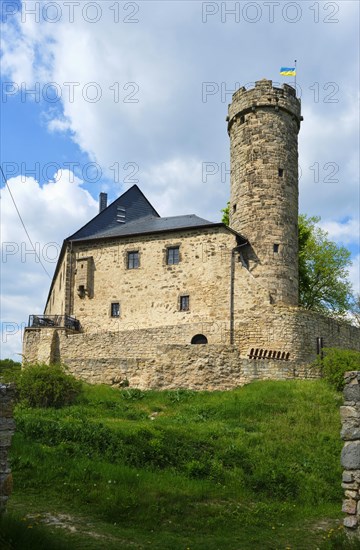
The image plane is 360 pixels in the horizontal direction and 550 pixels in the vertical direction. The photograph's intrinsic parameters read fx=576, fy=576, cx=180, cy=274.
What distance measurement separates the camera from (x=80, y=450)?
43.2ft

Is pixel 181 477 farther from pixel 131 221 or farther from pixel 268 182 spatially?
pixel 131 221

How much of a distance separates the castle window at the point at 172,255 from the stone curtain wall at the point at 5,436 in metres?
19.9

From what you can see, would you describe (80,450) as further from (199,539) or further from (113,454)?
(199,539)

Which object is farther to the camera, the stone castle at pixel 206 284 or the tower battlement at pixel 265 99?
the tower battlement at pixel 265 99

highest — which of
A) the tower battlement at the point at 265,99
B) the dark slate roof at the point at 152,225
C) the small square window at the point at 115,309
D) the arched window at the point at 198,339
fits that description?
the tower battlement at the point at 265,99

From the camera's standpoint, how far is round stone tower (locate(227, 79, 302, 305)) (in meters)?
27.7

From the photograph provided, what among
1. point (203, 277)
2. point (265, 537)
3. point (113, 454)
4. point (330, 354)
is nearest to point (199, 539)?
point (265, 537)

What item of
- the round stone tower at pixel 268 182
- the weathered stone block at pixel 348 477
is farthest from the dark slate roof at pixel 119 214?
the weathered stone block at pixel 348 477

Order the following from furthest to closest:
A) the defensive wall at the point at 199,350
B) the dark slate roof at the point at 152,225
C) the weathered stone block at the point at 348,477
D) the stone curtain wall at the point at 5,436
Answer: the dark slate roof at the point at 152,225
the defensive wall at the point at 199,350
the weathered stone block at the point at 348,477
the stone curtain wall at the point at 5,436

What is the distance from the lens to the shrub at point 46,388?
1958 centimetres

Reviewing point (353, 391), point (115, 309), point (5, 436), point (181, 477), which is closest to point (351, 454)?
point (353, 391)

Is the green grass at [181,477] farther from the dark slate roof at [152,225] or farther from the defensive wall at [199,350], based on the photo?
the dark slate roof at [152,225]

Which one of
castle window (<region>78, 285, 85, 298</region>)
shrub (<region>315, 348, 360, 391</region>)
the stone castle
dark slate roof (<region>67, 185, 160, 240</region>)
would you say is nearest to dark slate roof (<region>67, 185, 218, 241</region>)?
dark slate roof (<region>67, 185, 160, 240</region>)

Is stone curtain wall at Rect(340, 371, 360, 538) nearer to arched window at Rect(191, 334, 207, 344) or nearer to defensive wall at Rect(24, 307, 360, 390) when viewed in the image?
defensive wall at Rect(24, 307, 360, 390)
